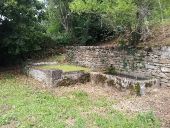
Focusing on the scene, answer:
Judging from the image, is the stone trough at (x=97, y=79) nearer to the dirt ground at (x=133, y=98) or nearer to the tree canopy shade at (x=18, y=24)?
the dirt ground at (x=133, y=98)

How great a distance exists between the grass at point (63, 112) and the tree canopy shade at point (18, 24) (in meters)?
3.93

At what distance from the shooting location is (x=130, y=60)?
36.0ft

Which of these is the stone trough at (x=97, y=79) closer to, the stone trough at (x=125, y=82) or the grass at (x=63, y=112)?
the stone trough at (x=125, y=82)

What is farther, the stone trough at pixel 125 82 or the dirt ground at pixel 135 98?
the stone trough at pixel 125 82

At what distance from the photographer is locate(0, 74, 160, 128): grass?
6.98 meters

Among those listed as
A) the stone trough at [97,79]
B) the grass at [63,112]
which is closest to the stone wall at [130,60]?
the stone trough at [97,79]

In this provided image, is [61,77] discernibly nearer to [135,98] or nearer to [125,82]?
[125,82]

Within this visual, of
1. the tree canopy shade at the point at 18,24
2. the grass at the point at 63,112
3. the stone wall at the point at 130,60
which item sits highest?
the tree canopy shade at the point at 18,24

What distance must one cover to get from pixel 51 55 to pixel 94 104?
26.2 ft

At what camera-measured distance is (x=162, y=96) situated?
8.64 metres

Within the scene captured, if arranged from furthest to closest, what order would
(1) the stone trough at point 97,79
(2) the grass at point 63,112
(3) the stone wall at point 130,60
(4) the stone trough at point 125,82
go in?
(3) the stone wall at point 130,60, (1) the stone trough at point 97,79, (4) the stone trough at point 125,82, (2) the grass at point 63,112

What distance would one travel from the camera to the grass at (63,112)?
22.9 feet

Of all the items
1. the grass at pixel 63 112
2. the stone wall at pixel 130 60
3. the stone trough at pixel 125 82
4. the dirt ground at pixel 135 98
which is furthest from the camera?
the stone wall at pixel 130 60

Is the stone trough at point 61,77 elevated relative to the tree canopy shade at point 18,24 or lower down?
lower down
